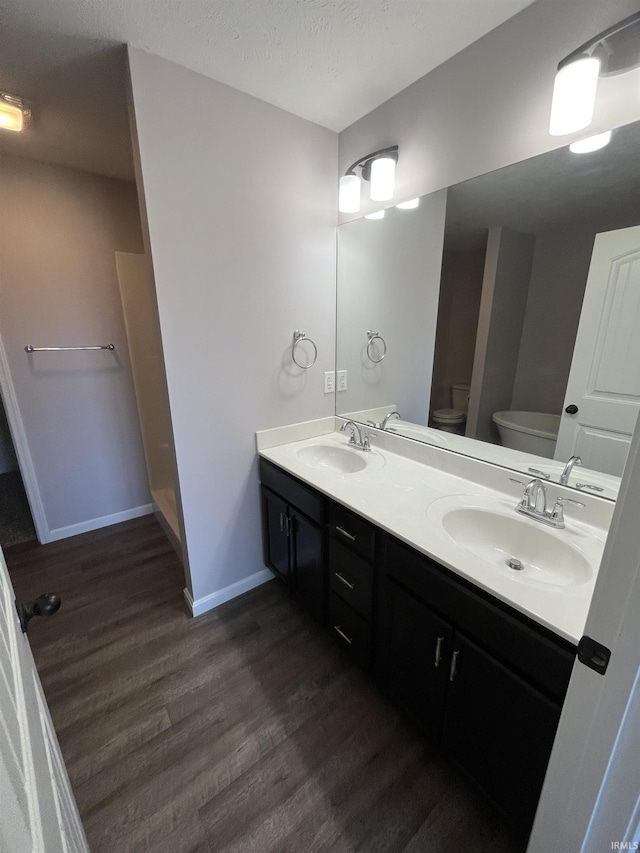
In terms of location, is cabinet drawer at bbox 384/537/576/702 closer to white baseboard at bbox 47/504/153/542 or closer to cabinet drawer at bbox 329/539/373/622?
cabinet drawer at bbox 329/539/373/622

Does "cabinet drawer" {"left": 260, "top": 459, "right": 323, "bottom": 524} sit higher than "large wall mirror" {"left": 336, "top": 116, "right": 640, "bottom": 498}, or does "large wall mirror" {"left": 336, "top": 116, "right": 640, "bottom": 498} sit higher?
"large wall mirror" {"left": 336, "top": 116, "right": 640, "bottom": 498}

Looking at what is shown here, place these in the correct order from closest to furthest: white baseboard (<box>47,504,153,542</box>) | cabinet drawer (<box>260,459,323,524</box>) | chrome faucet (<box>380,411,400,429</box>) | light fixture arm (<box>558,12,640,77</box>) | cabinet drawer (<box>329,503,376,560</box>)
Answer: light fixture arm (<box>558,12,640,77</box>)
cabinet drawer (<box>329,503,376,560</box>)
cabinet drawer (<box>260,459,323,524</box>)
chrome faucet (<box>380,411,400,429</box>)
white baseboard (<box>47,504,153,542</box>)

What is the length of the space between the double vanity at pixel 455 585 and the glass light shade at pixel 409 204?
109cm

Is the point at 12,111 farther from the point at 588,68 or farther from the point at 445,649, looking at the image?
the point at 445,649

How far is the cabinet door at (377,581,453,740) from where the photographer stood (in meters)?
1.08

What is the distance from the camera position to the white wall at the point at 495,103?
1.01 m

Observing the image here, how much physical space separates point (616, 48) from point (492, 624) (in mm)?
1567

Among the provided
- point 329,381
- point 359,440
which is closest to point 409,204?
point 329,381

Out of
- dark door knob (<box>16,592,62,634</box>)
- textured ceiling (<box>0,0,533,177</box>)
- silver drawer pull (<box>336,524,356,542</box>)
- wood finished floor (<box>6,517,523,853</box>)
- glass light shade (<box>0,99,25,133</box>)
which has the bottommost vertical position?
wood finished floor (<box>6,517,523,853</box>)

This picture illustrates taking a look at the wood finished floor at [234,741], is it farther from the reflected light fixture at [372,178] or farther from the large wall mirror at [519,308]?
the reflected light fixture at [372,178]

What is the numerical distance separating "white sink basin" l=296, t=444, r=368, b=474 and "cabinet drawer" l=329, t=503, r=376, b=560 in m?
0.39

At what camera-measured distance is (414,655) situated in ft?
3.86

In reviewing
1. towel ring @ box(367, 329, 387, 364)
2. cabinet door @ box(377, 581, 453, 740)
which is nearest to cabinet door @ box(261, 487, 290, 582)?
cabinet door @ box(377, 581, 453, 740)

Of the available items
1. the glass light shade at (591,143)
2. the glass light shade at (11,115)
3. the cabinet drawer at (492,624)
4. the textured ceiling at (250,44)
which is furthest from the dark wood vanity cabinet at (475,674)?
the glass light shade at (11,115)
